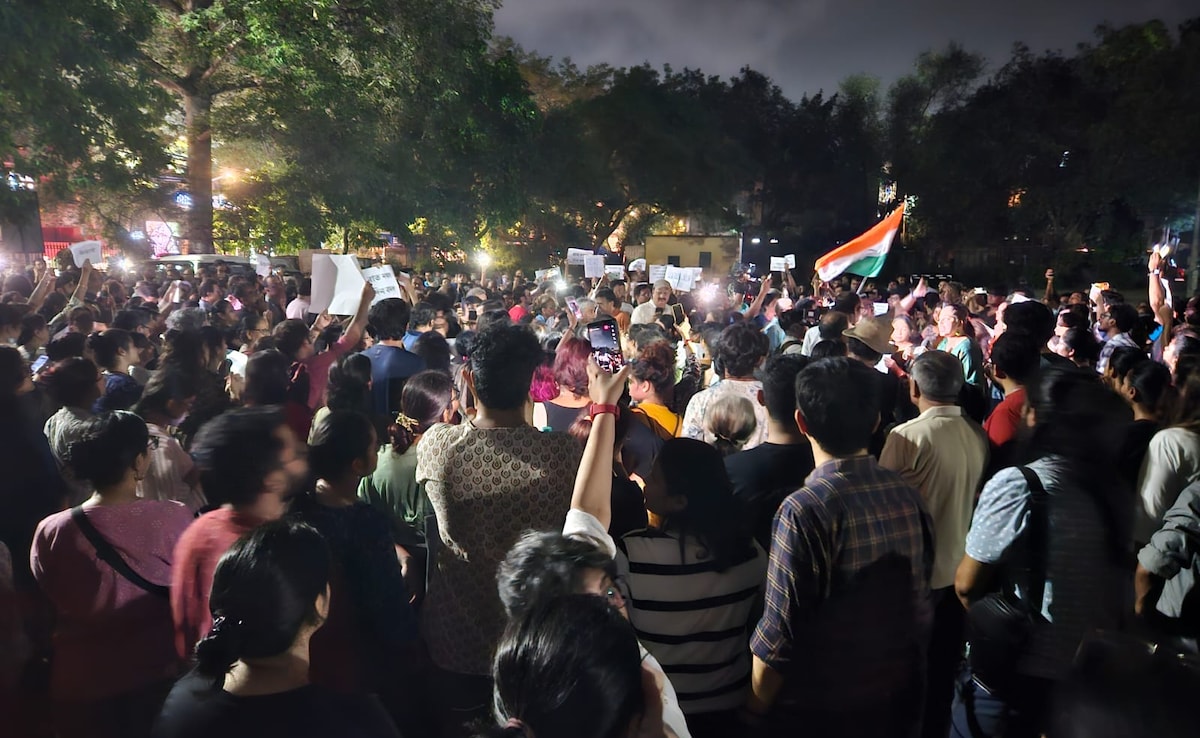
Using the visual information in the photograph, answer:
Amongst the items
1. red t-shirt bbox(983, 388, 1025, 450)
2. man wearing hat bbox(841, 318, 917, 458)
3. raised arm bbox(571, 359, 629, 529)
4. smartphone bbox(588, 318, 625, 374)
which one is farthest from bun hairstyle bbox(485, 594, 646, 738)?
man wearing hat bbox(841, 318, 917, 458)

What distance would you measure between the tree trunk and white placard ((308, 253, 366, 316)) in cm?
1658

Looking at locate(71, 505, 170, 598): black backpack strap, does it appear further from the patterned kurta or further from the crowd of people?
the patterned kurta

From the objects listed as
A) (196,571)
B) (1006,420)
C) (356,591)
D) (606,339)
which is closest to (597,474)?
(356,591)

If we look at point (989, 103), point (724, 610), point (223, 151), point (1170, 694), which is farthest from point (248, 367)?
point (989, 103)

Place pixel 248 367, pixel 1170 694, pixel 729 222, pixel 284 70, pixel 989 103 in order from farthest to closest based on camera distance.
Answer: pixel 729 222 < pixel 989 103 < pixel 284 70 < pixel 248 367 < pixel 1170 694

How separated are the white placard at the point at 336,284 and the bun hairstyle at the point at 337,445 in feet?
11.2

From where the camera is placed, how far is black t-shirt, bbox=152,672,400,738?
169 cm

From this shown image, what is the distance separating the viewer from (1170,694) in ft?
4.55

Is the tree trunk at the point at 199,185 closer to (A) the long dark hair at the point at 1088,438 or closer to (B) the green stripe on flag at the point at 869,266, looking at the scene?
(B) the green stripe on flag at the point at 869,266

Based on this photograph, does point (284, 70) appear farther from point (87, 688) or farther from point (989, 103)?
point (989, 103)

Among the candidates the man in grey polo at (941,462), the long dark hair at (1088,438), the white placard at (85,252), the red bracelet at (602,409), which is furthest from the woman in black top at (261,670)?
the white placard at (85,252)

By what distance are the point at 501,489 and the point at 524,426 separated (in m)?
→ 0.23

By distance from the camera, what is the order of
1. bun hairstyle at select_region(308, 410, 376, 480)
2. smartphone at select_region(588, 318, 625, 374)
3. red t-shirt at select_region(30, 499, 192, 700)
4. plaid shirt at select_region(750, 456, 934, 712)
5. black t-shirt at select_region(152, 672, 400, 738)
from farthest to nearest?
smartphone at select_region(588, 318, 625, 374) < bun hairstyle at select_region(308, 410, 376, 480) < red t-shirt at select_region(30, 499, 192, 700) < plaid shirt at select_region(750, 456, 934, 712) < black t-shirt at select_region(152, 672, 400, 738)

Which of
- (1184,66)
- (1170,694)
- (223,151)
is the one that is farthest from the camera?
(1184,66)
